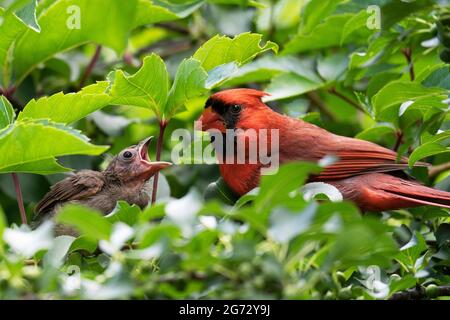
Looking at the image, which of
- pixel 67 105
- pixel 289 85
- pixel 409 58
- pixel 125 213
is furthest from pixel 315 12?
pixel 125 213

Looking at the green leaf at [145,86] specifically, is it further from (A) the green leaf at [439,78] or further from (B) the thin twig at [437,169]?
(B) the thin twig at [437,169]

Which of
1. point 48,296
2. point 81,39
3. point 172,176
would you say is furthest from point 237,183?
point 48,296

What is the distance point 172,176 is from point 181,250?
2.35 meters

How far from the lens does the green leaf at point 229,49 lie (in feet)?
9.80

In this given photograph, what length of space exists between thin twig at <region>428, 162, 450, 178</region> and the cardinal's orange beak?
0.98 metres

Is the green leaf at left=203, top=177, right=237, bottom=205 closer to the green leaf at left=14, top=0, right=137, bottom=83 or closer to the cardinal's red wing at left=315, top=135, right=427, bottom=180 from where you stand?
the cardinal's red wing at left=315, top=135, right=427, bottom=180

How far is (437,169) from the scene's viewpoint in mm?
3955

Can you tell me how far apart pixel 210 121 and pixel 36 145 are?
159 cm

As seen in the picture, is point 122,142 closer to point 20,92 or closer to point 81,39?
point 20,92

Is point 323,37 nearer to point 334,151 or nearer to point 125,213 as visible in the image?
point 334,151

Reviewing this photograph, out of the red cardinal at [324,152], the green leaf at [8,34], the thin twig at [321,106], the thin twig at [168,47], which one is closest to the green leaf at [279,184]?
the green leaf at [8,34]

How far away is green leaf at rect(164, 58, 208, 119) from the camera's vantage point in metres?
2.83

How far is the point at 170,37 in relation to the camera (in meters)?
5.40

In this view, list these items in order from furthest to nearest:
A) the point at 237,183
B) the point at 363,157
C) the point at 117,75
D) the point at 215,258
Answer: the point at 363,157
the point at 237,183
the point at 117,75
the point at 215,258
